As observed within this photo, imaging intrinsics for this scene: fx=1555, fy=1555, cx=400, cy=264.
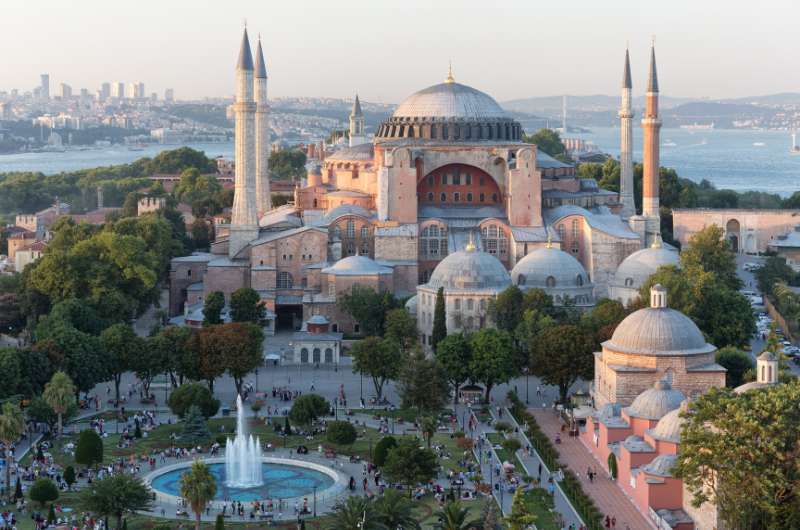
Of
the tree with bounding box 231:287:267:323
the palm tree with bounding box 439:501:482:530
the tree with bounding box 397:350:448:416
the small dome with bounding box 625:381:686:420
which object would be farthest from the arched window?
the palm tree with bounding box 439:501:482:530

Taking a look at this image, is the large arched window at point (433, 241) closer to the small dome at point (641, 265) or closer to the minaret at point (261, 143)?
the small dome at point (641, 265)

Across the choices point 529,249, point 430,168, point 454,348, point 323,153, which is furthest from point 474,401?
point 323,153

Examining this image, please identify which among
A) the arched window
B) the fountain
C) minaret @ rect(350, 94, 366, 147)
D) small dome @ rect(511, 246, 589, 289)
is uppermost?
minaret @ rect(350, 94, 366, 147)

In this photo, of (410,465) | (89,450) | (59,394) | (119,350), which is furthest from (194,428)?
(410,465)

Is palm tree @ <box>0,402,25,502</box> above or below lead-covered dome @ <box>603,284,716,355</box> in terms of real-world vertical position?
below

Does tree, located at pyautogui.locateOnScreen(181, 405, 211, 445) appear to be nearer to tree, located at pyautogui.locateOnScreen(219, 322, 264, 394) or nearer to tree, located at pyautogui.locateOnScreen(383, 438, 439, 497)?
tree, located at pyautogui.locateOnScreen(219, 322, 264, 394)

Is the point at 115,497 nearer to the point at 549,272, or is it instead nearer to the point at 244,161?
the point at 549,272
